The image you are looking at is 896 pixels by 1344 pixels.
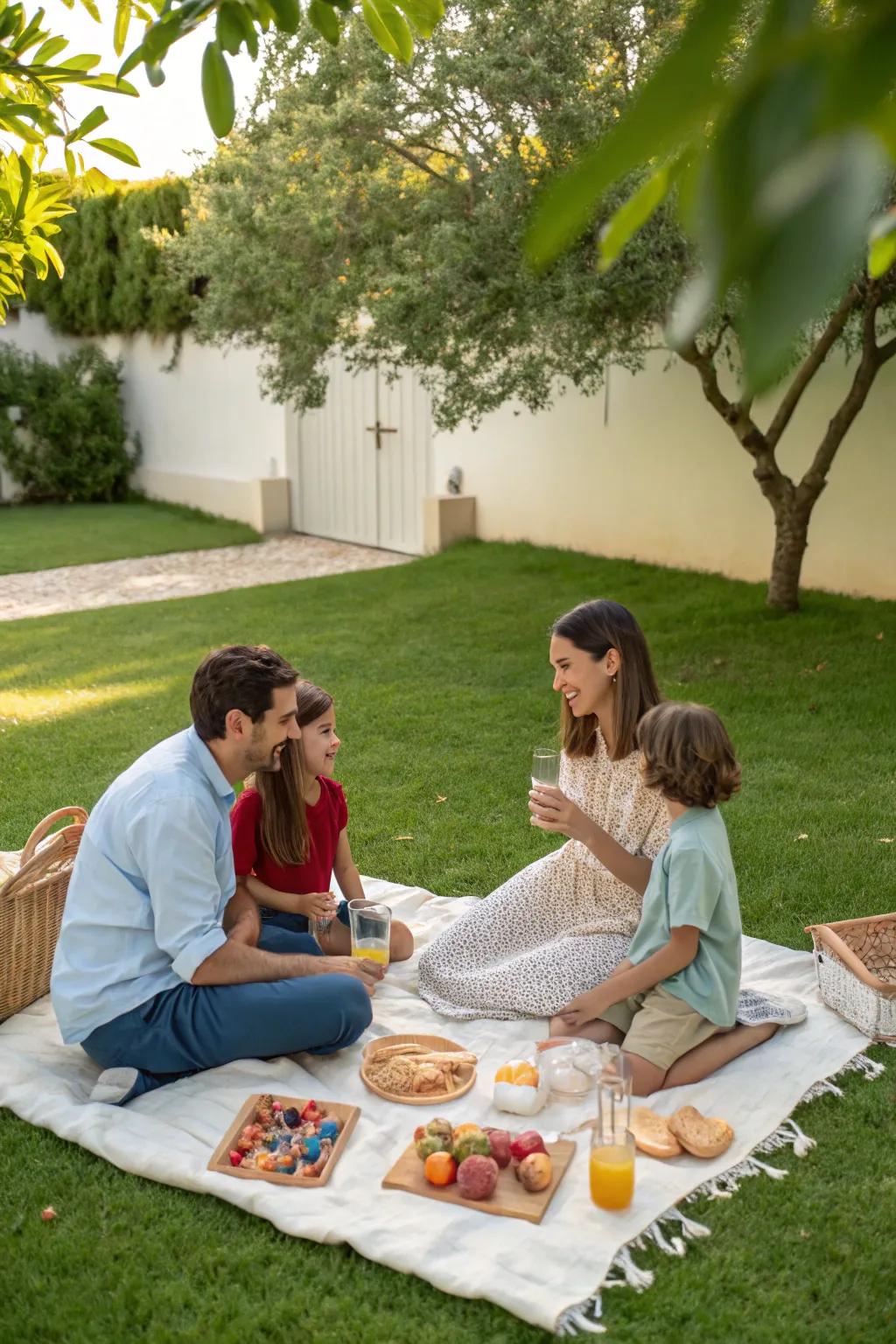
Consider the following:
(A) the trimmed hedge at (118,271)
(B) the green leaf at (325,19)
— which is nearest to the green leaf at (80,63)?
(B) the green leaf at (325,19)

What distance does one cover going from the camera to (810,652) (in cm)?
777

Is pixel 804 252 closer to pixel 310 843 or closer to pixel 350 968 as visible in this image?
pixel 350 968

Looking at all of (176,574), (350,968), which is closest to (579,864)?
(350,968)

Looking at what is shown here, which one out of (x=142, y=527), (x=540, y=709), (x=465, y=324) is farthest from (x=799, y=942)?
(x=142, y=527)

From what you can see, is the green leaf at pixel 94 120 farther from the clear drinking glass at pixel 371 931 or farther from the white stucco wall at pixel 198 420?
the white stucco wall at pixel 198 420

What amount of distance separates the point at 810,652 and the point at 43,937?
17.4ft

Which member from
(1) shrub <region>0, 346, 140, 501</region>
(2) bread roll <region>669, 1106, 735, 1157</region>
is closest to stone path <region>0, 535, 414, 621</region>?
(1) shrub <region>0, 346, 140, 501</region>

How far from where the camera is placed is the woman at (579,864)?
3.70 meters

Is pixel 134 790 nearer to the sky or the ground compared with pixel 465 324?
nearer to the ground

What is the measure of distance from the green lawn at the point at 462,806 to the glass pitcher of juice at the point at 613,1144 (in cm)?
17

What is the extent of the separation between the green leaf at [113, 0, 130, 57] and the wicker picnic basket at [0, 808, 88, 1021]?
90.8 inches

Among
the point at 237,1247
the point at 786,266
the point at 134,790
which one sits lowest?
the point at 237,1247

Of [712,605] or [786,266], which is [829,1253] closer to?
[786,266]

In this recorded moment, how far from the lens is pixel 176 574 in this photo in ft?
40.7
